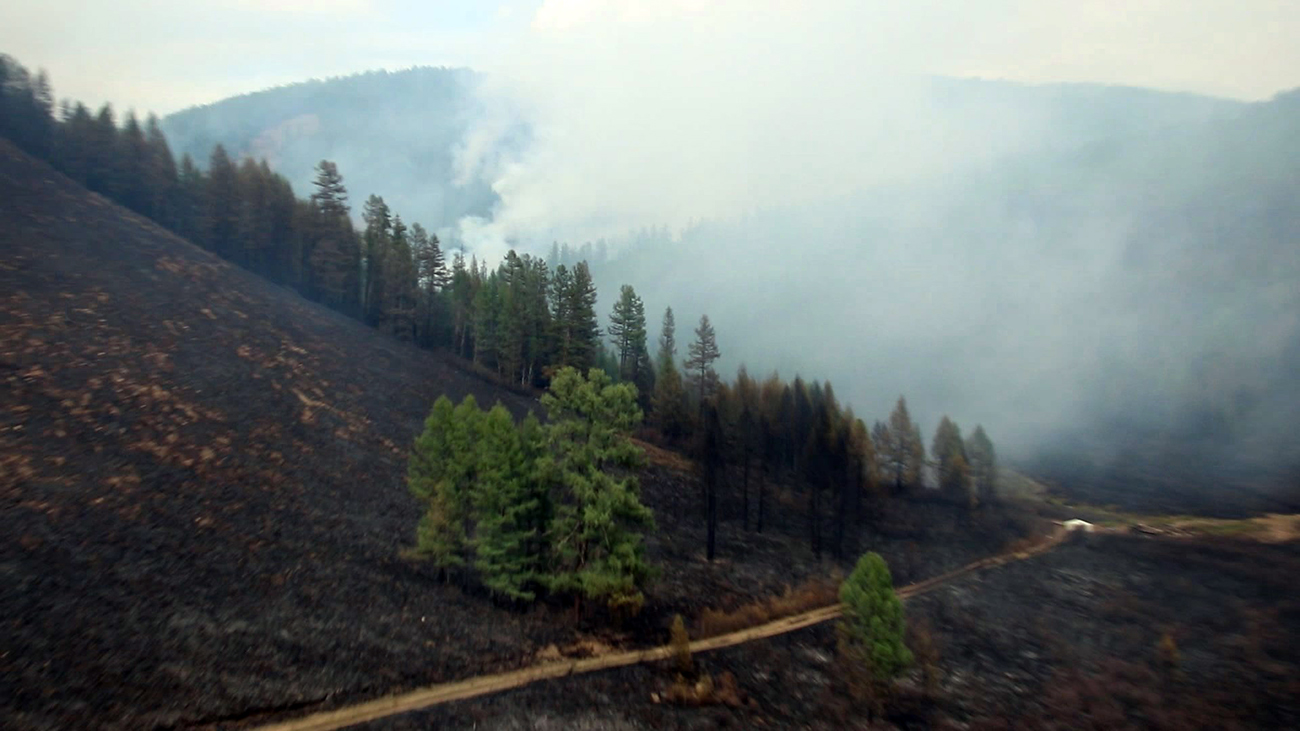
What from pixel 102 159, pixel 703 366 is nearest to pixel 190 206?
pixel 102 159

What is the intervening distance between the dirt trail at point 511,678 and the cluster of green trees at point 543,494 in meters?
2.63

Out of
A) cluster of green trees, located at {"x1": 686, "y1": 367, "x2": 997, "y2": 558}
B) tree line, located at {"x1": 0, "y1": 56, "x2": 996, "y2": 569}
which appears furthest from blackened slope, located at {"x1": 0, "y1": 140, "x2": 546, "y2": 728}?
cluster of green trees, located at {"x1": 686, "y1": 367, "x2": 997, "y2": 558}

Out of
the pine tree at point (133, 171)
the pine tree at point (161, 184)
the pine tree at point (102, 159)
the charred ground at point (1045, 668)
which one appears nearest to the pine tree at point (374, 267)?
the pine tree at point (161, 184)

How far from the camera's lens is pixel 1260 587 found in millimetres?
43406

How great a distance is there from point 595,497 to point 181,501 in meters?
20.9

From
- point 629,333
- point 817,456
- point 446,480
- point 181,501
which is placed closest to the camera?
point 181,501

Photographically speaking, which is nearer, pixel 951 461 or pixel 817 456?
pixel 817 456

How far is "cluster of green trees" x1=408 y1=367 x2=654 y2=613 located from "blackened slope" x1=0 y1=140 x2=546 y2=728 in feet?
9.89

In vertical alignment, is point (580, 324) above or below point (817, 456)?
above

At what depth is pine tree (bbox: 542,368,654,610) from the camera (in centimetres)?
3027

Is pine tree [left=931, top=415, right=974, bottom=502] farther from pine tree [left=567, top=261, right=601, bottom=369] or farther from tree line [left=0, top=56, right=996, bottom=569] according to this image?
pine tree [left=567, top=261, right=601, bottom=369]

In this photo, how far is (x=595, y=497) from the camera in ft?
101

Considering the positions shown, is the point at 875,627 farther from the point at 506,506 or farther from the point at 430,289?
the point at 430,289

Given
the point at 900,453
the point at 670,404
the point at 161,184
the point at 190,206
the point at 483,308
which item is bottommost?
the point at 900,453
